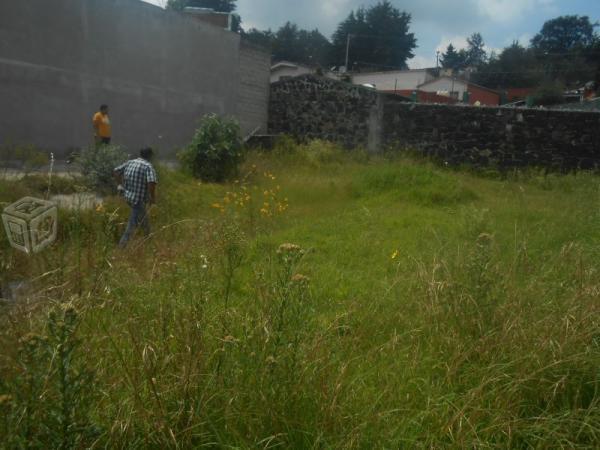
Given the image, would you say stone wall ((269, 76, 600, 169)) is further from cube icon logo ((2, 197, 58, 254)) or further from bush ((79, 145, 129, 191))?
cube icon logo ((2, 197, 58, 254))

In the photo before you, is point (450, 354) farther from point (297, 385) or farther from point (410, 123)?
point (410, 123)

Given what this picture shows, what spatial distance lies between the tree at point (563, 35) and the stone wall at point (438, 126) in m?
47.0

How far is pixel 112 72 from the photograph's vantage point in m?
14.9

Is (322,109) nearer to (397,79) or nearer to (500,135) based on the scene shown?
(500,135)

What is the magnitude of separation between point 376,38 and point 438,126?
133 feet

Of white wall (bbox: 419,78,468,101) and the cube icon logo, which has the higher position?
white wall (bbox: 419,78,468,101)

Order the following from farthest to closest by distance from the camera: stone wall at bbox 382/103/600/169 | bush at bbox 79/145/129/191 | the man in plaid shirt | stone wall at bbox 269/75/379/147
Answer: stone wall at bbox 269/75/379/147 → stone wall at bbox 382/103/600/169 → bush at bbox 79/145/129/191 → the man in plaid shirt

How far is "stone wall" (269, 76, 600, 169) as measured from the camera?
15141 millimetres

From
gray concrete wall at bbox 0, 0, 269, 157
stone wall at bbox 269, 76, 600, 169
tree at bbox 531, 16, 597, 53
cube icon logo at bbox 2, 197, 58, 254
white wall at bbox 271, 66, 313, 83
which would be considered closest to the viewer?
cube icon logo at bbox 2, 197, 58, 254

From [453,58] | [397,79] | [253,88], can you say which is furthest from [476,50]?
[253,88]

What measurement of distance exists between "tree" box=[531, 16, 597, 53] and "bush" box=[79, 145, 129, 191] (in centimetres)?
5728

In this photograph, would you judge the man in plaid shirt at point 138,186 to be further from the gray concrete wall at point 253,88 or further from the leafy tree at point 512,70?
the leafy tree at point 512,70

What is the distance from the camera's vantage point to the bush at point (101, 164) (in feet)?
31.4

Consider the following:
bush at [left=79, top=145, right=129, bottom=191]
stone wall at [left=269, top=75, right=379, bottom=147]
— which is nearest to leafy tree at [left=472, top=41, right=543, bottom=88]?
stone wall at [left=269, top=75, right=379, bottom=147]
